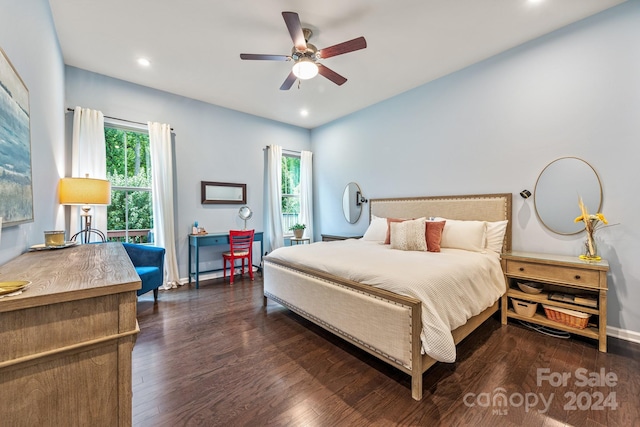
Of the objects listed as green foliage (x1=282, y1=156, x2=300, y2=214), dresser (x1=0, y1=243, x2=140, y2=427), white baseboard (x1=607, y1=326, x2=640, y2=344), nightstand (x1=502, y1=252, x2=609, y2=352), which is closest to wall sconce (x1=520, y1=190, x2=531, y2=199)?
nightstand (x1=502, y1=252, x2=609, y2=352)

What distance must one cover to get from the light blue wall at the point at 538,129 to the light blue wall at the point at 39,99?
4014 mm

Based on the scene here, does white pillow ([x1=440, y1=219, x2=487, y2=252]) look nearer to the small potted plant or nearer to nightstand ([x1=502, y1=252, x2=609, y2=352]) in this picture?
nightstand ([x1=502, y1=252, x2=609, y2=352])

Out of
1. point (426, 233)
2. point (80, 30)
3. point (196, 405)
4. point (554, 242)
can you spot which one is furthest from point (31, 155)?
point (554, 242)

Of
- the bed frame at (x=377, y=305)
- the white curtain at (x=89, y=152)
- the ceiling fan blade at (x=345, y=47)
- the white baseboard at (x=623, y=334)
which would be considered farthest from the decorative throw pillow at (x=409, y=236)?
the white curtain at (x=89, y=152)

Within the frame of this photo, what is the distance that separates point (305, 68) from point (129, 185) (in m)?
3.15

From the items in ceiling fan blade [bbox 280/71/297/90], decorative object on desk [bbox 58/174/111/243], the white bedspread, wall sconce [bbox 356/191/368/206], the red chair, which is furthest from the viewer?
wall sconce [bbox 356/191/368/206]

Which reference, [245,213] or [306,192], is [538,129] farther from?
[245,213]

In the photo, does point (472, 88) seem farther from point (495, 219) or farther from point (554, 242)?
point (554, 242)

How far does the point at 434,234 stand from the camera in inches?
116

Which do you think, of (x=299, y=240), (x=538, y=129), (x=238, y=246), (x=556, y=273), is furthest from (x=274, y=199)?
(x=556, y=273)

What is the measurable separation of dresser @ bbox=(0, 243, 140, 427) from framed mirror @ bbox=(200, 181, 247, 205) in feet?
11.4

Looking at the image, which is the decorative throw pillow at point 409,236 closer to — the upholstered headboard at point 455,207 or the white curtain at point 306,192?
the upholstered headboard at point 455,207

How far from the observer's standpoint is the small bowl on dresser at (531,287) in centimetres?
261

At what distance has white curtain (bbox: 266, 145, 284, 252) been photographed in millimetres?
5129
